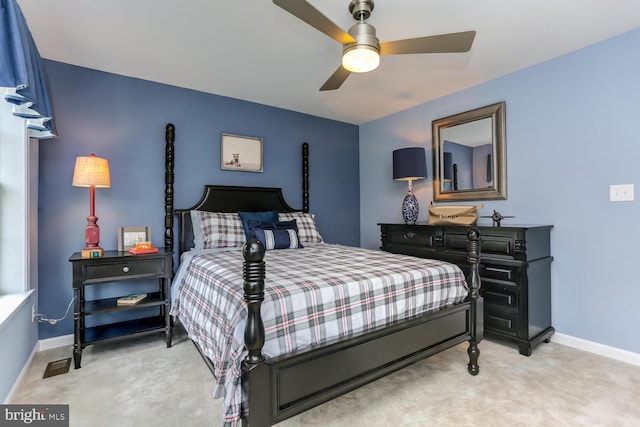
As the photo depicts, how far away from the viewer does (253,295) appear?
1284 mm

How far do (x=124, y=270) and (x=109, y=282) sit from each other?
161 mm

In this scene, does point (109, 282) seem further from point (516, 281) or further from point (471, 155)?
point (471, 155)

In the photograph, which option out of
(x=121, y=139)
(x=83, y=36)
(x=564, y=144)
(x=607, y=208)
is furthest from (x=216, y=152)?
(x=607, y=208)

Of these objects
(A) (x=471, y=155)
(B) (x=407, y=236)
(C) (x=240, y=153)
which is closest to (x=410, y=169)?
(A) (x=471, y=155)

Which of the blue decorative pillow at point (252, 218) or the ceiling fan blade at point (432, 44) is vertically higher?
the ceiling fan blade at point (432, 44)

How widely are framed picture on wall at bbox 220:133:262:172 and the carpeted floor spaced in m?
2.09

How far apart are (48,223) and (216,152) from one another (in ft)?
5.53

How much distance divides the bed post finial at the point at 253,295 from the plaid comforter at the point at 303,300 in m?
0.09

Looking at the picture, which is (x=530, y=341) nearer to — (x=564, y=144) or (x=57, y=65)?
(x=564, y=144)

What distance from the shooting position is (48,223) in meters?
2.75

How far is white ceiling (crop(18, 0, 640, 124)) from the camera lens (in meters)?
2.08

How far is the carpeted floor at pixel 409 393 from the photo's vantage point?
173cm

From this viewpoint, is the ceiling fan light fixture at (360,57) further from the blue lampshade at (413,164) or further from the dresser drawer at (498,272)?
the dresser drawer at (498,272)

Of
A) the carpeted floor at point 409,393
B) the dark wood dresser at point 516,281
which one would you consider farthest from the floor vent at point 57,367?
the dark wood dresser at point 516,281
